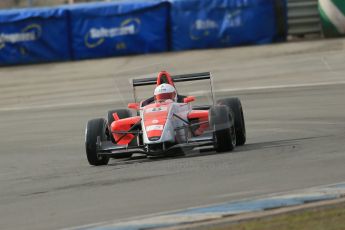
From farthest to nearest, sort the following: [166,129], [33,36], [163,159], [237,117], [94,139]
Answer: [33,36] < [237,117] < [163,159] < [94,139] < [166,129]

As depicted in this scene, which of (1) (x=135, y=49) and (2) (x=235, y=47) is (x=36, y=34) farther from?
(2) (x=235, y=47)

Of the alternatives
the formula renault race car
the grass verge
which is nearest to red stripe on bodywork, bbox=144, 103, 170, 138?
the formula renault race car

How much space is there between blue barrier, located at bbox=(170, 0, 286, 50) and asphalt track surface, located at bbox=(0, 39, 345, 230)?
668 millimetres

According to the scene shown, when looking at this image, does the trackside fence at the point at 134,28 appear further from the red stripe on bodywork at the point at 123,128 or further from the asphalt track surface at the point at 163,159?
the red stripe on bodywork at the point at 123,128

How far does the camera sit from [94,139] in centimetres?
1252

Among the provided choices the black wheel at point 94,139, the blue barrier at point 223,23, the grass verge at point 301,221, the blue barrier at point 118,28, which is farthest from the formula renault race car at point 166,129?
the blue barrier at point 118,28

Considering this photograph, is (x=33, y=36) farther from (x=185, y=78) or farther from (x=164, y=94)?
(x=164, y=94)

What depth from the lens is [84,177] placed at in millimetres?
11367

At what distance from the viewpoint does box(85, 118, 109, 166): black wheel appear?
12.5 metres

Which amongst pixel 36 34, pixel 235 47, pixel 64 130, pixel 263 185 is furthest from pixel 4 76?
pixel 263 185

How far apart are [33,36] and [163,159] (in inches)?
711

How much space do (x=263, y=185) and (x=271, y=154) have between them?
2477 millimetres

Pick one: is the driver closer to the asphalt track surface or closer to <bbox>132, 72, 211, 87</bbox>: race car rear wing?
<bbox>132, 72, 211, 87</bbox>: race car rear wing

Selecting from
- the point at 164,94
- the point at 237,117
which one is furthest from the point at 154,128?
the point at 237,117
